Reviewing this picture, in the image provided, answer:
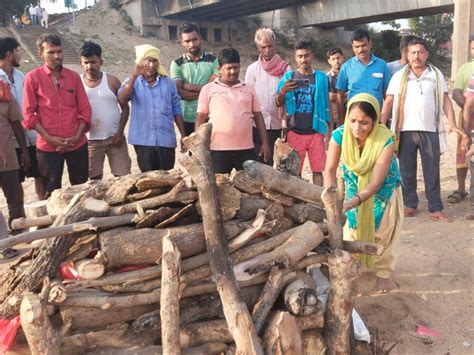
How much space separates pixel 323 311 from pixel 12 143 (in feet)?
12.2

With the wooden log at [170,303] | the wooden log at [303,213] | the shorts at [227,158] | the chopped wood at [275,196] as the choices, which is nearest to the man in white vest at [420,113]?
the shorts at [227,158]

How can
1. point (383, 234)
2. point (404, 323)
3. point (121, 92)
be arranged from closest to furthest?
point (404, 323), point (383, 234), point (121, 92)

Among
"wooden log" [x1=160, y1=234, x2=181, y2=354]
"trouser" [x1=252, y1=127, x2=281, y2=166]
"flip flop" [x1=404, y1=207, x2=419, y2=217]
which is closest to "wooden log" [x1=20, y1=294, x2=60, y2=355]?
"wooden log" [x1=160, y1=234, x2=181, y2=354]

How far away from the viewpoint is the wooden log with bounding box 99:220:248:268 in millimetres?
2758

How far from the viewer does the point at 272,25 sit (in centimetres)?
3509

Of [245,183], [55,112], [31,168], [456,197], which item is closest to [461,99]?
[456,197]

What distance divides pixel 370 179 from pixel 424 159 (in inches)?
84.6

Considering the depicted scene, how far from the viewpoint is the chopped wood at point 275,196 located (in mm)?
3268

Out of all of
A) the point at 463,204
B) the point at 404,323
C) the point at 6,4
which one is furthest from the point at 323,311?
the point at 6,4

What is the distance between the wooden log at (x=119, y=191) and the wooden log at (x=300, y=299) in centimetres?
121

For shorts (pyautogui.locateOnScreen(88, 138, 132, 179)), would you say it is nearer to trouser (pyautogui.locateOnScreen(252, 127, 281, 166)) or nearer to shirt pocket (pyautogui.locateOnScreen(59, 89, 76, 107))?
shirt pocket (pyautogui.locateOnScreen(59, 89, 76, 107))

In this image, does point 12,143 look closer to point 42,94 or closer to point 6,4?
point 42,94

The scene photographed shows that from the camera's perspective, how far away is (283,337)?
263 cm

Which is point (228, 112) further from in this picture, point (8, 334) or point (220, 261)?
point (8, 334)
